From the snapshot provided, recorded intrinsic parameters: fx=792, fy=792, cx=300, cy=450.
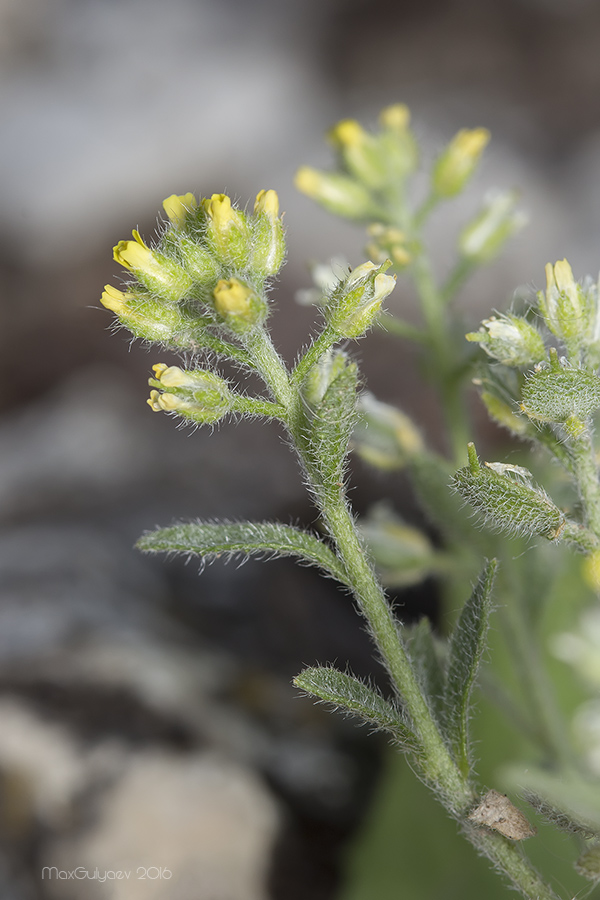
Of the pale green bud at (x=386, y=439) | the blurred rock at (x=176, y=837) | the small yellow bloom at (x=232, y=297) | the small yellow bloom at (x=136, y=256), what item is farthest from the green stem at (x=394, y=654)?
the blurred rock at (x=176, y=837)

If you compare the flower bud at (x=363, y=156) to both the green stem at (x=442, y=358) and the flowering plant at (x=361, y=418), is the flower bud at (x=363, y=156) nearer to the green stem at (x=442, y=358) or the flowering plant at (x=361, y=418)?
the green stem at (x=442, y=358)

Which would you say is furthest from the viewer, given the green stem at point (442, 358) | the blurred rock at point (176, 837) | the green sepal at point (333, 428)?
the green stem at point (442, 358)

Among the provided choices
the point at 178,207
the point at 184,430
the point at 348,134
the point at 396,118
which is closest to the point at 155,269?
the point at 178,207

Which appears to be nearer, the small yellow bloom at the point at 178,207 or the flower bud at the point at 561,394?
the flower bud at the point at 561,394

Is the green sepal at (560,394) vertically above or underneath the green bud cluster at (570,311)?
underneath

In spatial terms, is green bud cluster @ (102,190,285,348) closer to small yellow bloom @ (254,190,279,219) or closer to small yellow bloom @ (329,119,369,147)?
small yellow bloom @ (254,190,279,219)

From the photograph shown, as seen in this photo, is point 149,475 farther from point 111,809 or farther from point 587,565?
point 587,565

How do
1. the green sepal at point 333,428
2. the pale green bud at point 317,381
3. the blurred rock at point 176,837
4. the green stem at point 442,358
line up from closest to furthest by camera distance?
the green sepal at point 333,428, the pale green bud at point 317,381, the blurred rock at point 176,837, the green stem at point 442,358

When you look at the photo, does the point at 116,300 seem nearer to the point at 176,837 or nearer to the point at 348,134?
the point at 348,134

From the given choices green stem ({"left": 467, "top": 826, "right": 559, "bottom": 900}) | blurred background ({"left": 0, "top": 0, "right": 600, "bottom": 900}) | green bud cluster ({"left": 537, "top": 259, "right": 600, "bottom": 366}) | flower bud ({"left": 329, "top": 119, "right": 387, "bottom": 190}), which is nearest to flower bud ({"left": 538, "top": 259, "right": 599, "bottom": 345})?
green bud cluster ({"left": 537, "top": 259, "right": 600, "bottom": 366})
